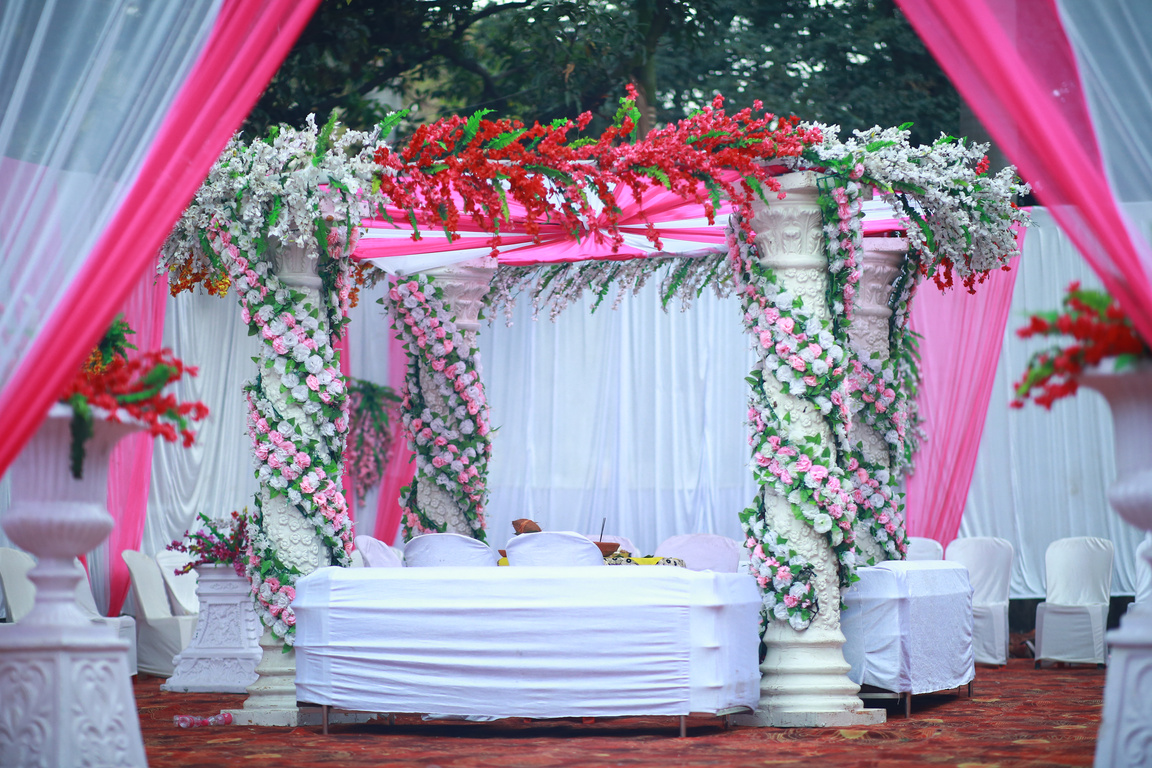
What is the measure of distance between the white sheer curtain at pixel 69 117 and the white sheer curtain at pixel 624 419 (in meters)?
8.07

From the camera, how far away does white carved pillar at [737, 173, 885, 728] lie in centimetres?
577

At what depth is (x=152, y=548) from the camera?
9992 millimetres

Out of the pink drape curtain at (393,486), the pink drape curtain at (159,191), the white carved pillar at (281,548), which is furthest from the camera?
the pink drape curtain at (393,486)

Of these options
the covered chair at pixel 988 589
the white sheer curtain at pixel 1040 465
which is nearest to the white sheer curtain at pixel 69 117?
the covered chair at pixel 988 589

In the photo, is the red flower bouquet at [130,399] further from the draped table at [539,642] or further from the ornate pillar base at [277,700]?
the ornate pillar base at [277,700]

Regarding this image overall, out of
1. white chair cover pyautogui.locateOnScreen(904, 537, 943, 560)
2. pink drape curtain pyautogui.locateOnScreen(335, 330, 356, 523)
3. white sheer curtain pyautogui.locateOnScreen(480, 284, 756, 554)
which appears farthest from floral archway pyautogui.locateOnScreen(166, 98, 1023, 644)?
white sheer curtain pyautogui.locateOnScreen(480, 284, 756, 554)

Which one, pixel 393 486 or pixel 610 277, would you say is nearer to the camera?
pixel 610 277

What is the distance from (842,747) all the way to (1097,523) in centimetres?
651

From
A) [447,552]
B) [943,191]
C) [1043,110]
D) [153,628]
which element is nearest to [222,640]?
[153,628]

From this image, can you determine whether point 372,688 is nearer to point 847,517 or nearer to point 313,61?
point 847,517

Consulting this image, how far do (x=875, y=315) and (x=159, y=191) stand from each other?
4703mm

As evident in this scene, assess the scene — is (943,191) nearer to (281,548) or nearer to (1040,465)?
(281,548)

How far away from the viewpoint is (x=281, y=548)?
6.01 meters

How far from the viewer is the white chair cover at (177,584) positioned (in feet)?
28.8
